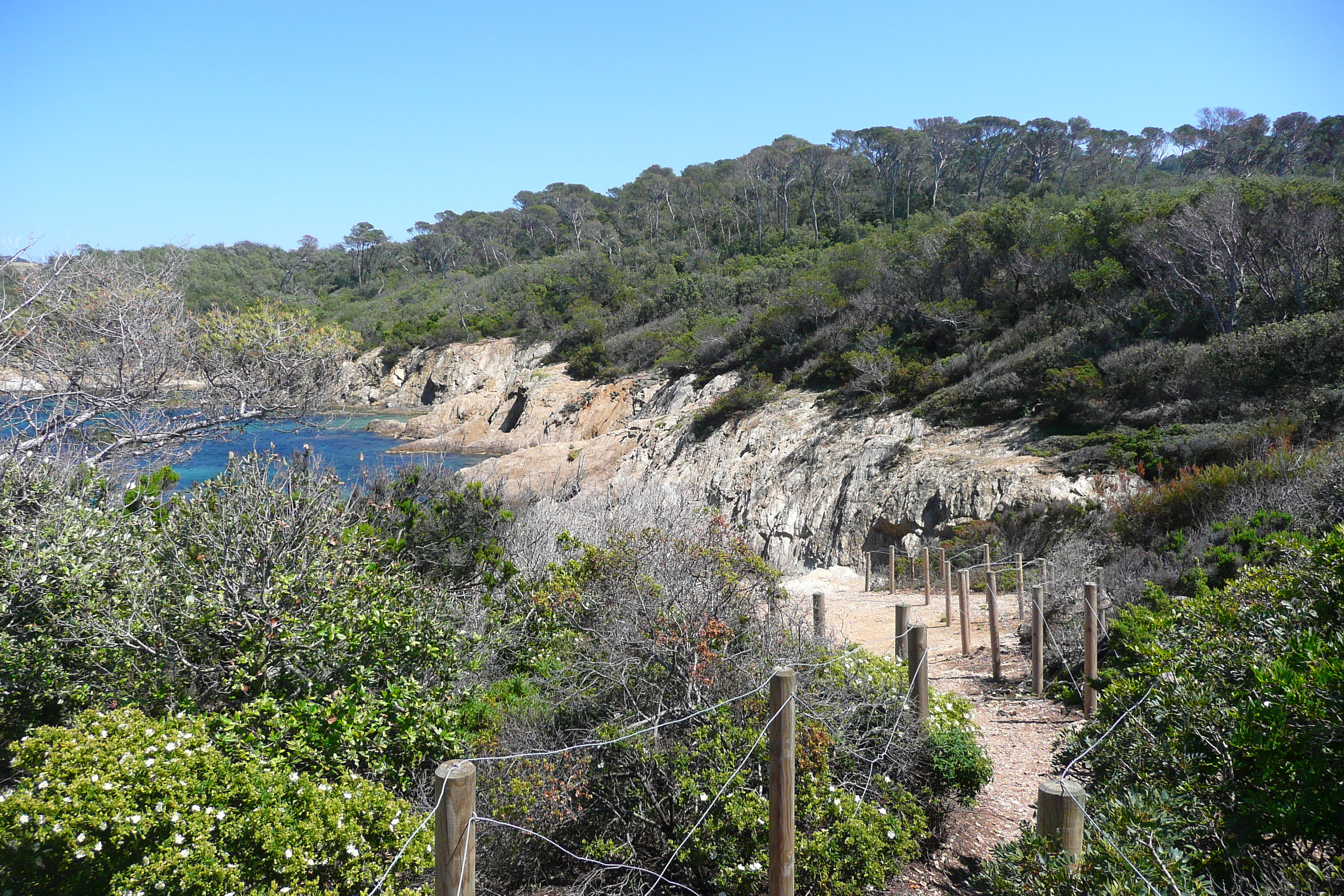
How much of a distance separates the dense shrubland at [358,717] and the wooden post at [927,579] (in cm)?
791

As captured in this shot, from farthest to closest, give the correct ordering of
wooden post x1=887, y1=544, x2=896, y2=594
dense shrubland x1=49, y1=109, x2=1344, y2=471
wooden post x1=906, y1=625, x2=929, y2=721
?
1. dense shrubland x1=49, y1=109, x2=1344, y2=471
2. wooden post x1=887, y1=544, x2=896, y2=594
3. wooden post x1=906, y1=625, x2=929, y2=721

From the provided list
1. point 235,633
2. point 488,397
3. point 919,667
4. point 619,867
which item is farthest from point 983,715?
point 488,397

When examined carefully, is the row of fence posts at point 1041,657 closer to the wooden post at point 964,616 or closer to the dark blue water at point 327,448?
the wooden post at point 964,616

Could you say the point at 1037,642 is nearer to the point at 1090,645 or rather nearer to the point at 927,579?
the point at 1090,645

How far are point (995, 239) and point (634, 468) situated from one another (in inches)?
554

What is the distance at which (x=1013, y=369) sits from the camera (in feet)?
66.9

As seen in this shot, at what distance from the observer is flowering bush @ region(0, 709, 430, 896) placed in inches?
128

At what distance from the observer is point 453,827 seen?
2.70 m

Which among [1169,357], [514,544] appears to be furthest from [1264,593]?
[1169,357]

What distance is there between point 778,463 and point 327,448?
23.2 metres

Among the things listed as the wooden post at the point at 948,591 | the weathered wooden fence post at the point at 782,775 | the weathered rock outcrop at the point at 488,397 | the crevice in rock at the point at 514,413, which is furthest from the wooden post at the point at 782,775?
the crevice in rock at the point at 514,413

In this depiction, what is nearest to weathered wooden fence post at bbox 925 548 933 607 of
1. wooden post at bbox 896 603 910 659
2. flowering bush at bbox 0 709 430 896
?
wooden post at bbox 896 603 910 659

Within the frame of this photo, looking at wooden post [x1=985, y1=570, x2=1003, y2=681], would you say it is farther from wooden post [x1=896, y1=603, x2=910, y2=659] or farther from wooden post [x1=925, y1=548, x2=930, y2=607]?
wooden post [x1=925, y1=548, x2=930, y2=607]

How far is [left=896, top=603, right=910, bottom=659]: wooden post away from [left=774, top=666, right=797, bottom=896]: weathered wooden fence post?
2189 mm
